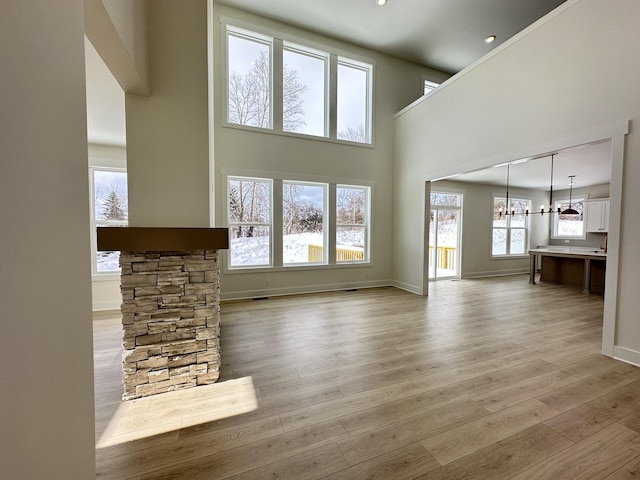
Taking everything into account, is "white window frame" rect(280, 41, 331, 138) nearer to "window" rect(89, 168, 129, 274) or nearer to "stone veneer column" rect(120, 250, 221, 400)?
"window" rect(89, 168, 129, 274)

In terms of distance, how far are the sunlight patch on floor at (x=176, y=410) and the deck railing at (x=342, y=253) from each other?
11.5ft

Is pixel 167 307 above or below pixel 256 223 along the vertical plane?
below

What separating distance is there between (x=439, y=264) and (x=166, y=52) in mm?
7679

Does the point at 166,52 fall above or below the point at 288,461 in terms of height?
above

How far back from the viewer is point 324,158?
5.49 metres

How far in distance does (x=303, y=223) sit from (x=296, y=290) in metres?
1.35

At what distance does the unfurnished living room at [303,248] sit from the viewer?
33.1 inches

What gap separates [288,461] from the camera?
1.51 meters

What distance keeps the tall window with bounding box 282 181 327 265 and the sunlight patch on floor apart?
325cm

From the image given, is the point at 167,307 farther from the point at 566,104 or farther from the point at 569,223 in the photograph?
the point at 569,223

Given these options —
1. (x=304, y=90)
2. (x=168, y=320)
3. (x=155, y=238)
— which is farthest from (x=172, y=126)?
(x=304, y=90)

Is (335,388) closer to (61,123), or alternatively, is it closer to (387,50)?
(61,123)

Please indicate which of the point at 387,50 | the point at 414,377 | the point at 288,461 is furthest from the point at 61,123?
the point at 387,50

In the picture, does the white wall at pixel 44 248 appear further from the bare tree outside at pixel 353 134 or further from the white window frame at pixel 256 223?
the bare tree outside at pixel 353 134
